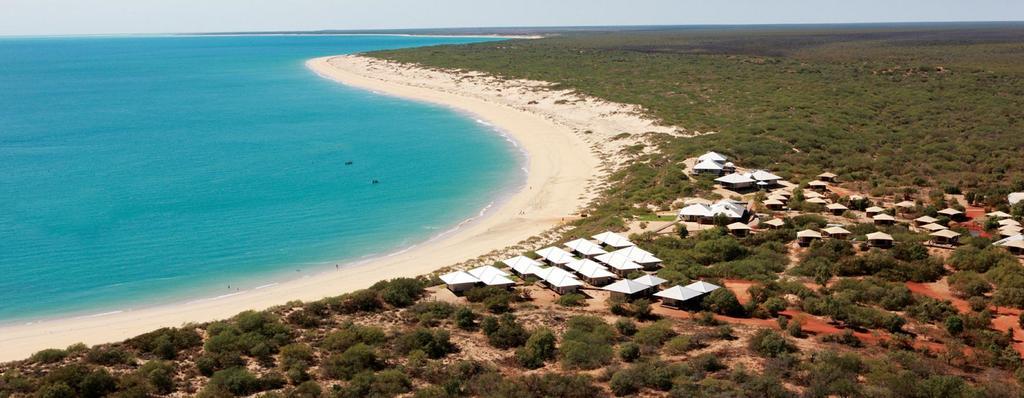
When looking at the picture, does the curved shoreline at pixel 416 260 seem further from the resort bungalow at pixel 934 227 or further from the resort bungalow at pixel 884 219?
the resort bungalow at pixel 934 227

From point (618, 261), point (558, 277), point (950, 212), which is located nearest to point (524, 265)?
point (558, 277)

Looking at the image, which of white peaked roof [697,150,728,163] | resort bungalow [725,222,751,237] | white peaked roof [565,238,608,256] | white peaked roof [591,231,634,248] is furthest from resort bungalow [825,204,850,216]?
white peaked roof [565,238,608,256]

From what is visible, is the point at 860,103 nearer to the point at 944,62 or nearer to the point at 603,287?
the point at 944,62

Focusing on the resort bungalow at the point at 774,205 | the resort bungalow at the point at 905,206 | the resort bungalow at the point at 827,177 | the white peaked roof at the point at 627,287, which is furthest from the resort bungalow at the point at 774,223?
the resort bungalow at the point at 827,177

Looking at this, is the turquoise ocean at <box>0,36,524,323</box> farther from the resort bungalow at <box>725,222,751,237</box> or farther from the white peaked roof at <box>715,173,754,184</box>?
the resort bungalow at <box>725,222,751,237</box>

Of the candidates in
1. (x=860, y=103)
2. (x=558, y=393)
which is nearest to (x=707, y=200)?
(x=558, y=393)
